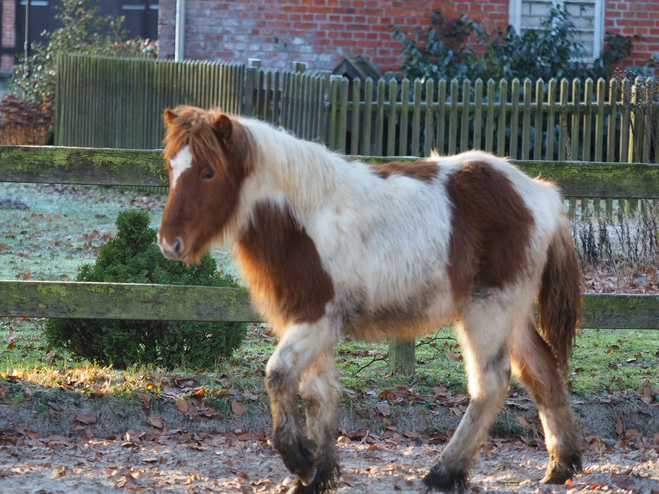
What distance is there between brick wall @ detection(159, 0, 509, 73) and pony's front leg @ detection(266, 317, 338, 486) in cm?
1060

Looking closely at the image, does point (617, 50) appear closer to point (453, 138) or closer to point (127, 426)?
point (453, 138)

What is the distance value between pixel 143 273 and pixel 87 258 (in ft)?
12.5

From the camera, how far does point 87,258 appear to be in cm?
895

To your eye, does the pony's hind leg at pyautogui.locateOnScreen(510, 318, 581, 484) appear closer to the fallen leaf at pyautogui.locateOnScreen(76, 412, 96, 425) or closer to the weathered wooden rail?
the weathered wooden rail

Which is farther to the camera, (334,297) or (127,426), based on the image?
(127,426)

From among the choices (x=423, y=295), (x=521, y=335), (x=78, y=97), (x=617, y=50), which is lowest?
(x=521, y=335)

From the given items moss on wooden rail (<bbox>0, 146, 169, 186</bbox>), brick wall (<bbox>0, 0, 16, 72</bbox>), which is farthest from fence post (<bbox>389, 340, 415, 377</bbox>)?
brick wall (<bbox>0, 0, 16, 72</bbox>)

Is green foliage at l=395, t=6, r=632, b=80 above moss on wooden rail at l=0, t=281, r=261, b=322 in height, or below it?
above

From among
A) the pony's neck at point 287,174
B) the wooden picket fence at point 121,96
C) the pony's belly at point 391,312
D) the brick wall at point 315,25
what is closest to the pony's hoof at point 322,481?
the pony's belly at point 391,312

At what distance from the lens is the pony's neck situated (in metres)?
3.69

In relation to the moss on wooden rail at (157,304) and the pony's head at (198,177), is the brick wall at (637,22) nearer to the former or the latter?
the moss on wooden rail at (157,304)

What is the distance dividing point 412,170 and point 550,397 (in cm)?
138

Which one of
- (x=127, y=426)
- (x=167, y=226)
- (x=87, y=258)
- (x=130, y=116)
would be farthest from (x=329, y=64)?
(x=167, y=226)

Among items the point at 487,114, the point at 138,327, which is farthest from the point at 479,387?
the point at 487,114
